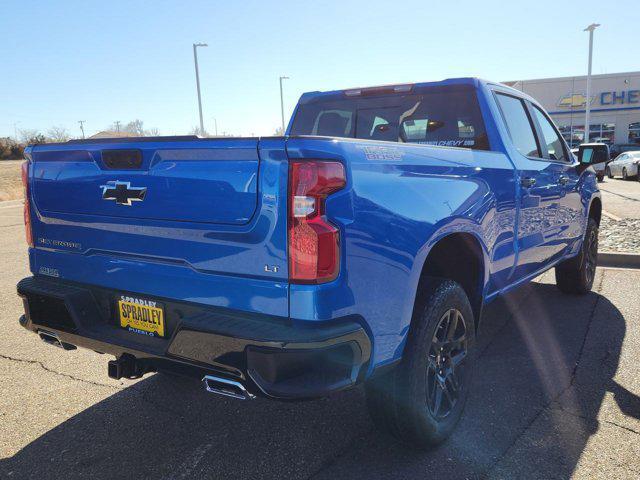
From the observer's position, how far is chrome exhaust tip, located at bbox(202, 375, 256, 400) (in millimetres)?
2025

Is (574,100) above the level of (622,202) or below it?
above

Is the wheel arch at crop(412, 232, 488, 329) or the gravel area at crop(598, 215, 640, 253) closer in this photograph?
the wheel arch at crop(412, 232, 488, 329)

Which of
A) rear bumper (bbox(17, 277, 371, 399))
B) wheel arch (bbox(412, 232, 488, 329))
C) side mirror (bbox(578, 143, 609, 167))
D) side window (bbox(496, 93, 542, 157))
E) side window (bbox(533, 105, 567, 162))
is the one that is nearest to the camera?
rear bumper (bbox(17, 277, 371, 399))

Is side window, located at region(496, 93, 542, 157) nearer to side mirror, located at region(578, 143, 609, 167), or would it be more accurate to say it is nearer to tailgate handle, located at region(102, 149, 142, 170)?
side mirror, located at region(578, 143, 609, 167)

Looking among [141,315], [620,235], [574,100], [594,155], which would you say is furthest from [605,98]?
[141,315]

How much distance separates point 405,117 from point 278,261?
2302mm

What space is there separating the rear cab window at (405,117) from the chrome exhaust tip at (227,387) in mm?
2333

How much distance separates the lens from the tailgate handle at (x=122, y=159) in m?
2.29

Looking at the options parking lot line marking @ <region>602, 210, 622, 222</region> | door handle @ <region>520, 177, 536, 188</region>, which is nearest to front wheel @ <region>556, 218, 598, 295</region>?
door handle @ <region>520, 177, 536, 188</region>

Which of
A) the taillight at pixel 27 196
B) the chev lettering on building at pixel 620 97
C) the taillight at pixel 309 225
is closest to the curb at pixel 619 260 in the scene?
the taillight at pixel 309 225

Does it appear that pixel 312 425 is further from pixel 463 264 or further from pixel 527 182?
pixel 527 182

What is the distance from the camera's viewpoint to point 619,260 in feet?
23.0

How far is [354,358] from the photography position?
2.03 meters

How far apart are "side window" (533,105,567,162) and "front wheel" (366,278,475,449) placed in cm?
219
